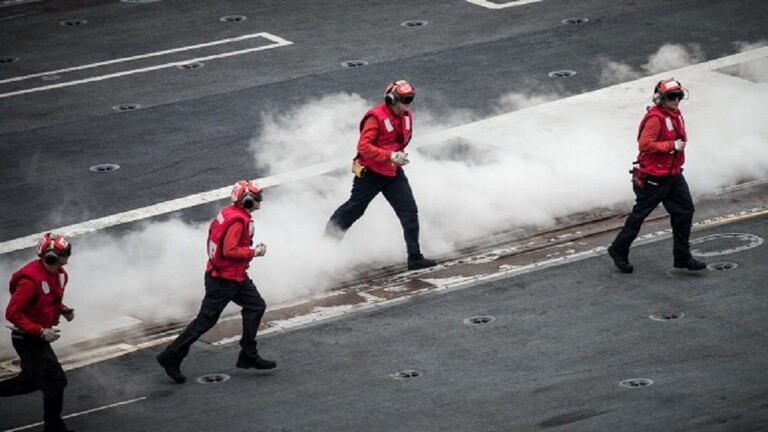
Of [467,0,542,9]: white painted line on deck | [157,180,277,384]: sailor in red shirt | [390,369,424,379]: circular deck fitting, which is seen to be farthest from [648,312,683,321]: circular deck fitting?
[467,0,542,9]: white painted line on deck

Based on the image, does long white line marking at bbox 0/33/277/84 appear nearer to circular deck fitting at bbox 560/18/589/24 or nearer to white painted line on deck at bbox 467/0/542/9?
white painted line on deck at bbox 467/0/542/9

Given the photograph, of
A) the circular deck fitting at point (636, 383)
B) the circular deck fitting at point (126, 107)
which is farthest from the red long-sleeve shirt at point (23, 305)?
the circular deck fitting at point (126, 107)

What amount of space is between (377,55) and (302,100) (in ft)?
6.75

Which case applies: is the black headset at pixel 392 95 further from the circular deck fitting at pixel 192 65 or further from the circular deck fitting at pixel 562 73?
the circular deck fitting at pixel 192 65

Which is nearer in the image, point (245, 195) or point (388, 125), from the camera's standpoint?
point (245, 195)

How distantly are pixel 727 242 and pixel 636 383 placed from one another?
3.59 metres

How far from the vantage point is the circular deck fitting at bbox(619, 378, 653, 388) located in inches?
474

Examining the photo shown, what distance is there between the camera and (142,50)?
A: 22.0 meters

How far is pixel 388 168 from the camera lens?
588 inches

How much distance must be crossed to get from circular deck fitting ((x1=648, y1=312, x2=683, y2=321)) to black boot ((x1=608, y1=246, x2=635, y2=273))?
1.11 m

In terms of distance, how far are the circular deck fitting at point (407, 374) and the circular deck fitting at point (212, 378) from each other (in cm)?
137

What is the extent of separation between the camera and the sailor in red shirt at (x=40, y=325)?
11.6 meters

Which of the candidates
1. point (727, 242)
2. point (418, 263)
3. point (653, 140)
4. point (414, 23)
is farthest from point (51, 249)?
point (414, 23)

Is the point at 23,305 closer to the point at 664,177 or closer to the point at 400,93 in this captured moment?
the point at 400,93
